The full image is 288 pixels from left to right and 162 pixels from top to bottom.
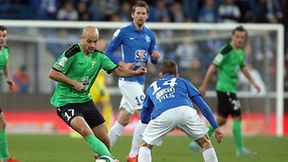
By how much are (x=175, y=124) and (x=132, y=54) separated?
3.17m

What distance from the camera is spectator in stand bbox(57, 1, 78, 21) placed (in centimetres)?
2380

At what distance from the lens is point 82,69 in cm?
1043

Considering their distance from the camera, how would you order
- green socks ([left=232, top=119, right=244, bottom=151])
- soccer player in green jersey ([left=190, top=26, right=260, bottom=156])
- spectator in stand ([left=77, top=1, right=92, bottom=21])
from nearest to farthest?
green socks ([left=232, top=119, right=244, bottom=151])
soccer player in green jersey ([left=190, top=26, right=260, bottom=156])
spectator in stand ([left=77, top=1, right=92, bottom=21])

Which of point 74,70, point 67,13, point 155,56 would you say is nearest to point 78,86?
point 74,70

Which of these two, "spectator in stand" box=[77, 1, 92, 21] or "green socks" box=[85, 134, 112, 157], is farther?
"spectator in stand" box=[77, 1, 92, 21]

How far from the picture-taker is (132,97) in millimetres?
12602

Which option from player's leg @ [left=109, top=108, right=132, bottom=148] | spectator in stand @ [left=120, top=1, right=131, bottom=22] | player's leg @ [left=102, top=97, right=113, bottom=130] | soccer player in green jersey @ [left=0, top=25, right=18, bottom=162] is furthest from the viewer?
spectator in stand @ [left=120, top=1, right=131, bottom=22]

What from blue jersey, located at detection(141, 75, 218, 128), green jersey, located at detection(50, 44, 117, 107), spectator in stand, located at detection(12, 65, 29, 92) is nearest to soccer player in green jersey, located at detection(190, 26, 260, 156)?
green jersey, located at detection(50, 44, 117, 107)

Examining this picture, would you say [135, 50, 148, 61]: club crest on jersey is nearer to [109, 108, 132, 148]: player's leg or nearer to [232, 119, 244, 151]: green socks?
[109, 108, 132, 148]: player's leg

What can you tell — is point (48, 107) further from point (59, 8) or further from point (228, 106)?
point (228, 106)

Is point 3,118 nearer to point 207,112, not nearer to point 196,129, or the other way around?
point 196,129

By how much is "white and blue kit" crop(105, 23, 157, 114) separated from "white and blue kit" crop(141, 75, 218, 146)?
2762 millimetres

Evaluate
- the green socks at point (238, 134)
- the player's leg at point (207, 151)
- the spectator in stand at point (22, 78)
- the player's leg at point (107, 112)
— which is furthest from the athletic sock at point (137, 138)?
the spectator in stand at point (22, 78)

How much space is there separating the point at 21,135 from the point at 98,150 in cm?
967
